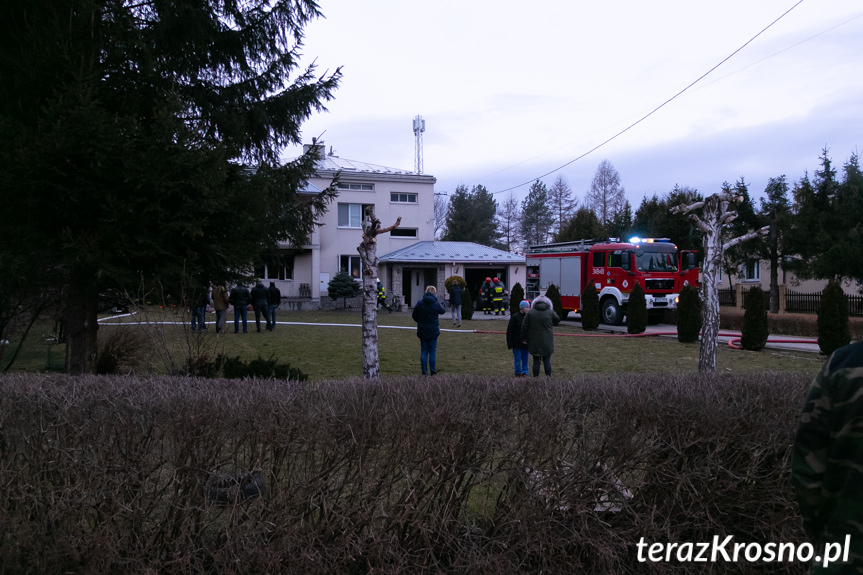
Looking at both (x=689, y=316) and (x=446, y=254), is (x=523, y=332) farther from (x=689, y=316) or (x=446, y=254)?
(x=446, y=254)

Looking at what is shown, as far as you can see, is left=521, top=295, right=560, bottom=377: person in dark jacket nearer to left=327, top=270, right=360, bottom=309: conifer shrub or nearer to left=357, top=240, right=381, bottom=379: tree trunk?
left=357, top=240, right=381, bottom=379: tree trunk

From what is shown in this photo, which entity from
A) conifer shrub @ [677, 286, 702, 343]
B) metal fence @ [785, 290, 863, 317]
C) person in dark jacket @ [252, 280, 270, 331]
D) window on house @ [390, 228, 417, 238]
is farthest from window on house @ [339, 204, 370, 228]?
conifer shrub @ [677, 286, 702, 343]

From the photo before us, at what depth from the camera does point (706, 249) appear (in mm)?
10633

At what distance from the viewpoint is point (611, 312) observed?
2356 cm

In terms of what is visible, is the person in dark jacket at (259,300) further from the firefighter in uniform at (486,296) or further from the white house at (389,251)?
the white house at (389,251)

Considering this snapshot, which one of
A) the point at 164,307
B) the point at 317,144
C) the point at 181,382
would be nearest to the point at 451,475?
the point at 181,382

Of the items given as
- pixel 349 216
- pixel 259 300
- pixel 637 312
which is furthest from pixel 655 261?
pixel 349 216

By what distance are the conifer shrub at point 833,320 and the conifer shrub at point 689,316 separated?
3.40 metres

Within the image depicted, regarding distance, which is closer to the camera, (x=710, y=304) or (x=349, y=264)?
(x=710, y=304)

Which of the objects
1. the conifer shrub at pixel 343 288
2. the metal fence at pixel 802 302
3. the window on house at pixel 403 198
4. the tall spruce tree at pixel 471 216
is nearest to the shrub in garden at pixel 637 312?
the metal fence at pixel 802 302

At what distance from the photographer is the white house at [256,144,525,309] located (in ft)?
121

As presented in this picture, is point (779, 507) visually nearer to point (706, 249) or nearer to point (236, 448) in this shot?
point (236, 448)

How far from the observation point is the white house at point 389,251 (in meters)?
36.9

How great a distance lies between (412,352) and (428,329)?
13.2 ft
